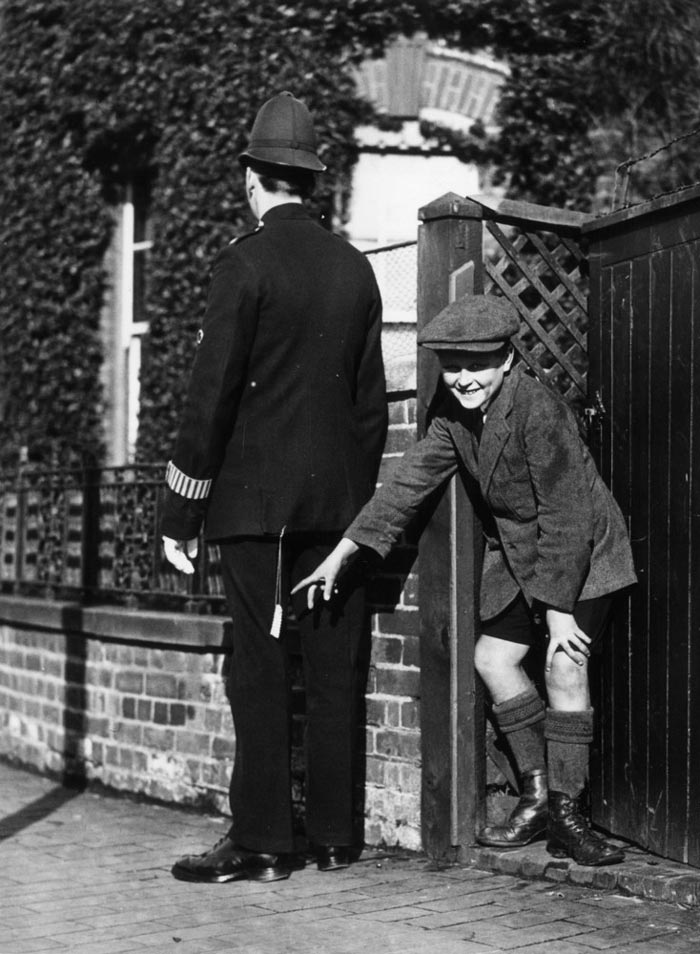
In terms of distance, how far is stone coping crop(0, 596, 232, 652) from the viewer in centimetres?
633

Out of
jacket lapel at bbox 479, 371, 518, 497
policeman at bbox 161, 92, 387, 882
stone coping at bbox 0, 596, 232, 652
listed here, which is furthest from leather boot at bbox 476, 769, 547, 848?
stone coping at bbox 0, 596, 232, 652

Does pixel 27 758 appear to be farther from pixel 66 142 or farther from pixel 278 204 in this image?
pixel 66 142

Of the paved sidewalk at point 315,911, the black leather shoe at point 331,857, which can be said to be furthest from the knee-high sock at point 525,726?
the black leather shoe at point 331,857

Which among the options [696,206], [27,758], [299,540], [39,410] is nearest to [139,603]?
[27,758]

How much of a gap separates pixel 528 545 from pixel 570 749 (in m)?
0.62

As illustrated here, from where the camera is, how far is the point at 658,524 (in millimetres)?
4703

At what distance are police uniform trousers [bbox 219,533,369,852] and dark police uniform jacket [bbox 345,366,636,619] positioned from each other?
0.85ft

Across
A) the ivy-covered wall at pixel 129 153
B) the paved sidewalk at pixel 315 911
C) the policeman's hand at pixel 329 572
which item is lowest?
the paved sidewalk at pixel 315 911

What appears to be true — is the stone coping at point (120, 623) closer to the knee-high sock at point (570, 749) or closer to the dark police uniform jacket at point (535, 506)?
the dark police uniform jacket at point (535, 506)

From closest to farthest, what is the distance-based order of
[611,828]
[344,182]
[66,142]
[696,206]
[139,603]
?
[696,206], [611,828], [139,603], [344,182], [66,142]

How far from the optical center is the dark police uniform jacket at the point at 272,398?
4.85 metres

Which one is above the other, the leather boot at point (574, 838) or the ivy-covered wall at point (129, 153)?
the ivy-covered wall at point (129, 153)

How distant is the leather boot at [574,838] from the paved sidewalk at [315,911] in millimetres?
62

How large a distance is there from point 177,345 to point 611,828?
6.11 metres
